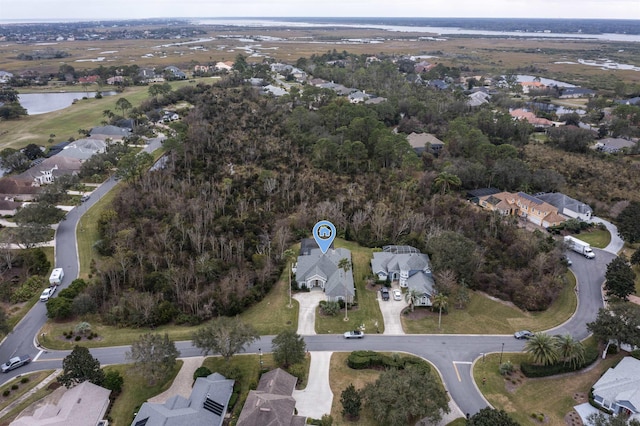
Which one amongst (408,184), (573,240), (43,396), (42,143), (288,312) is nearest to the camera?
(43,396)

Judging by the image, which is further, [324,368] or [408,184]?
[408,184]

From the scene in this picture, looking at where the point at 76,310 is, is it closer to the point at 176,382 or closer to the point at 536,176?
the point at 176,382

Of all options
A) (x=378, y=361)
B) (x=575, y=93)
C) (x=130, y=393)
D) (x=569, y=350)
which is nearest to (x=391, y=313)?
(x=378, y=361)

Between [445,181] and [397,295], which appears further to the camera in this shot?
[445,181]

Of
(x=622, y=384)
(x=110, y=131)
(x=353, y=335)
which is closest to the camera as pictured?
(x=622, y=384)

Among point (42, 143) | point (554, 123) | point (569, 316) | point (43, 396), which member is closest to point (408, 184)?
point (569, 316)

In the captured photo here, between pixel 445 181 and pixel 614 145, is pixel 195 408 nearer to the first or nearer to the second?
pixel 445 181
